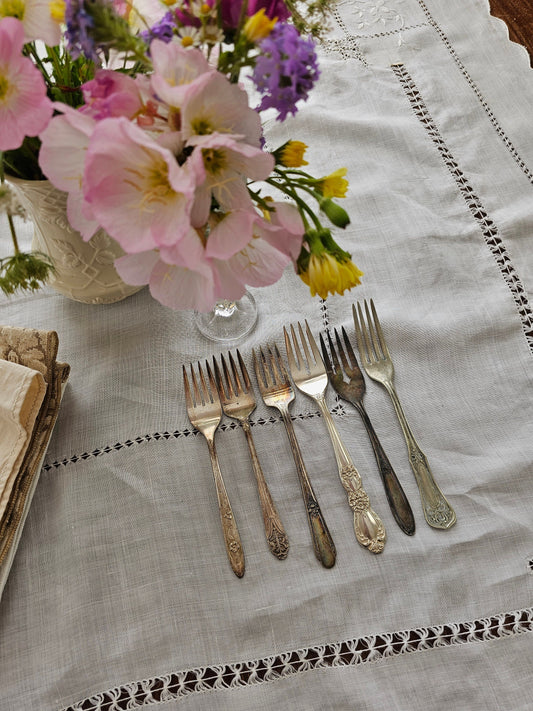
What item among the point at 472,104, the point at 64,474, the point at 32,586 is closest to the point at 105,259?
the point at 64,474

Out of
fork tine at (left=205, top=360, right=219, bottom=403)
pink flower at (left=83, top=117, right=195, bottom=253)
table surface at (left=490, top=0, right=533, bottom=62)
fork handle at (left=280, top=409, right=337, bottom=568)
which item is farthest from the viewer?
table surface at (left=490, top=0, right=533, bottom=62)

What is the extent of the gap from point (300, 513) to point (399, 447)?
0.14 metres

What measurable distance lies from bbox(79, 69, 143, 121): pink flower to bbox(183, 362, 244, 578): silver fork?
0.34 metres

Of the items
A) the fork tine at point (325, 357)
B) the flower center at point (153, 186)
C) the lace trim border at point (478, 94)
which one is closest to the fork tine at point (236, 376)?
the fork tine at point (325, 357)

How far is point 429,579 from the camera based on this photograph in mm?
641

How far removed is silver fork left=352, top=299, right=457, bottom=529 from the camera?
67 cm

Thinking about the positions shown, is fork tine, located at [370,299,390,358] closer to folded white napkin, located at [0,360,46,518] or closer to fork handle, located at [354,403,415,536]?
fork handle, located at [354,403,415,536]

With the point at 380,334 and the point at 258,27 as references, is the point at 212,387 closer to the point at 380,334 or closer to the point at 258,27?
the point at 380,334

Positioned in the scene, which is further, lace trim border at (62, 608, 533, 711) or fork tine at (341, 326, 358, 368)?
fork tine at (341, 326, 358, 368)

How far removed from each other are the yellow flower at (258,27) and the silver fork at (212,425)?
39 centimetres

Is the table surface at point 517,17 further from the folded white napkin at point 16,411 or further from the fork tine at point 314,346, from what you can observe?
the folded white napkin at point 16,411

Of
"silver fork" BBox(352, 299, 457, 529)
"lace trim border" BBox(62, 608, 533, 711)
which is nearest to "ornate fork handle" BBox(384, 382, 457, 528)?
"silver fork" BBox(352, 299, 457, 529)

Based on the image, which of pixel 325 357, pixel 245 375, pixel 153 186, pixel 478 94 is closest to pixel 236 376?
pixel 245 375

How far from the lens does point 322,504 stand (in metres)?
0.69
